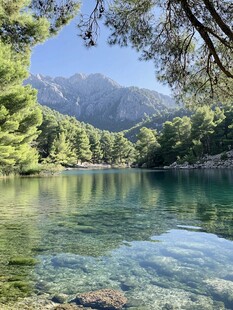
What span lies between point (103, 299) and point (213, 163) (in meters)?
58.7

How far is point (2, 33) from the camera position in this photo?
9672 mm

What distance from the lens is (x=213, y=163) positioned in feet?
199

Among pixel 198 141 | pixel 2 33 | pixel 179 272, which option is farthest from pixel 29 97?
pixel 198 141

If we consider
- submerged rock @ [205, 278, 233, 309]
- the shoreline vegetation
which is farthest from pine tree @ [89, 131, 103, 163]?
submerged rock @ [205, 278, 233, 309]

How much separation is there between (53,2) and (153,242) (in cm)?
704

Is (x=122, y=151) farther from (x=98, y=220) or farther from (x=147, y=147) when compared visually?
(x=98, y=220)

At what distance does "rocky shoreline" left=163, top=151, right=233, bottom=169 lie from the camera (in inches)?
2296

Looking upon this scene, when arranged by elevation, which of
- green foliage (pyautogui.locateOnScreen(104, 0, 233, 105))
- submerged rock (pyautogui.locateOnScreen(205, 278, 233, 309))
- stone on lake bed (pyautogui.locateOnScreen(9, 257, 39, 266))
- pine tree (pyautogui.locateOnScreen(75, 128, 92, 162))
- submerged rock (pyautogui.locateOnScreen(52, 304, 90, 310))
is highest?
pine tree (pyautogui.locateOnScreen(75, 128, 92, 162))

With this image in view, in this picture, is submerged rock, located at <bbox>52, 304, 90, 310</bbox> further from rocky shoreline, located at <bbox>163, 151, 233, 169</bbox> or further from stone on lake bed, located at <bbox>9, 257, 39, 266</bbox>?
rocky shoreline, located at <bbox>163, 151, 233, 169</bbox>

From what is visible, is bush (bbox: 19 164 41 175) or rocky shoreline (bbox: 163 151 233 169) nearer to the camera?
bush (bbox: 19 164 41 175)

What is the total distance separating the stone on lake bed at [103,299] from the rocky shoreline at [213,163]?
5515cm

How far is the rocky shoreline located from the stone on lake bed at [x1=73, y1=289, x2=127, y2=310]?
181ft

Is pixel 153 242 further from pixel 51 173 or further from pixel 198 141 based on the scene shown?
pixel 198 141

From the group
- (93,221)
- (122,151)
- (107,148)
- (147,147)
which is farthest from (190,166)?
(93,221)
